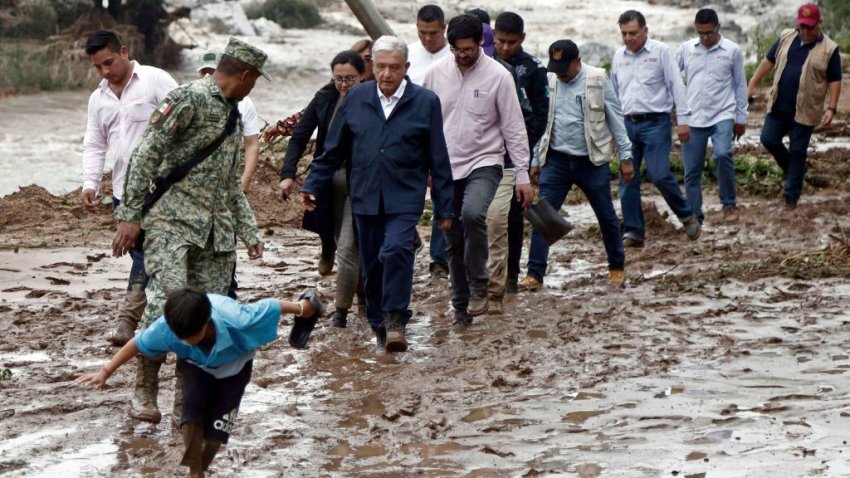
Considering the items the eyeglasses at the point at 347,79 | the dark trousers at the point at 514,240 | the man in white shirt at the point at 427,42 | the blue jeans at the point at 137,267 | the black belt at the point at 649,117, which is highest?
the man in white shirt at the point at 427,42

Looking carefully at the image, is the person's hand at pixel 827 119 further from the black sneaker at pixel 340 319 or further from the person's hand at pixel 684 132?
the black sneaker at pixel 340 319

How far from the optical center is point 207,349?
16.6ft

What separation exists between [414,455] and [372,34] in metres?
7.87

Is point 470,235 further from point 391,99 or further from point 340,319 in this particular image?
point 391,99

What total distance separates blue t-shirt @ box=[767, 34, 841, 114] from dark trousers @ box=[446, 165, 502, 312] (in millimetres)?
4891

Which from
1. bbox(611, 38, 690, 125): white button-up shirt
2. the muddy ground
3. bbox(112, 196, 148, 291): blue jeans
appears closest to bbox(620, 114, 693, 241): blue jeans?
bbox(611, 38, 690, 125): white button-up shirt

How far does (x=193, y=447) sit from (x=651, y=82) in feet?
20.4

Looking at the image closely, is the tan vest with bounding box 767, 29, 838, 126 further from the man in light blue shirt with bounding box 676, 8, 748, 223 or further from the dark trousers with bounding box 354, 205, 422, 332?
the dark trousers with bounding box 354, 205, 422, 332

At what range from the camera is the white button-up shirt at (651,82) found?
34.4ft

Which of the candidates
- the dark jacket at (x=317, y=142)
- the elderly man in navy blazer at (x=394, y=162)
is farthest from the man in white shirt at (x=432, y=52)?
the elderly man in navy blazer at (x=394, y=162)

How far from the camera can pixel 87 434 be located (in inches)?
239

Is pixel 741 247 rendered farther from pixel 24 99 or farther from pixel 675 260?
pixel 24 99

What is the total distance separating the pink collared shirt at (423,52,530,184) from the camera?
794 centimetres

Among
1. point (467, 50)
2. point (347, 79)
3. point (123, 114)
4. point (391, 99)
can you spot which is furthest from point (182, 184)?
point (467, 50)
